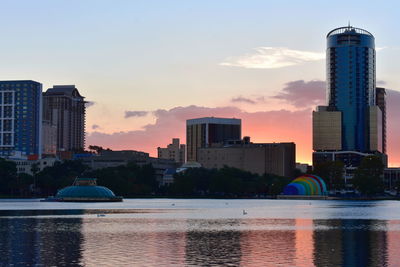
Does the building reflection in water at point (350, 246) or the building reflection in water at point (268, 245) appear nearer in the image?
the building reflection in water at point (350, 246)

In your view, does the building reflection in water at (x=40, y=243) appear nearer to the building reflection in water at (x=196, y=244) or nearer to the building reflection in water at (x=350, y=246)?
the building reflection in water at (x=196, y=244)

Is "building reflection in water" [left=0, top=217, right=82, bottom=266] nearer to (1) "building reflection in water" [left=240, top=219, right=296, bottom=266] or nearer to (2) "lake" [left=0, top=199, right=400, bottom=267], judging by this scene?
(2) "lake" [left=0, top=199, right=400, bottom=267]

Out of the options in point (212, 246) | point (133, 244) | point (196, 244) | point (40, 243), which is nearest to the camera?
point (212, 246)

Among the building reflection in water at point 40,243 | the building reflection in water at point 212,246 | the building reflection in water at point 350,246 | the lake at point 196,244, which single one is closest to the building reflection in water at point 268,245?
the lake at point 196,244

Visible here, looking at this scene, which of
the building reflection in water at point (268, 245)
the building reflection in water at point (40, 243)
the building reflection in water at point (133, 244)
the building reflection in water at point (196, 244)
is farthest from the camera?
the building reflection in water at point (268, 245)

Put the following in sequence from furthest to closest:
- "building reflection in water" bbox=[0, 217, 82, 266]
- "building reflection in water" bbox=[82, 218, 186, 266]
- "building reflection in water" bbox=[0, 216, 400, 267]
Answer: "building reflection in water" bbox=[0, 216, 400, 267], "building reflection in water" bbox=[82, 218, 186, 266], "building reflection in water" bbox=[0, 217, 82, 266]

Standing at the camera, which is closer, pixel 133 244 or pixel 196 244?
pixel 133 244

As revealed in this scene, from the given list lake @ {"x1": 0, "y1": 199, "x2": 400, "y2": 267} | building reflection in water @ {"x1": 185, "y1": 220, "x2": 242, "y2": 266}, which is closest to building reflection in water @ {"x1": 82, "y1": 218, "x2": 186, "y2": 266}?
lake @ {"x1": 0, "y1": 199, "x2": 400, "y2": 267}

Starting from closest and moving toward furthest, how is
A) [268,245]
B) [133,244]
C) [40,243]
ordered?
[133,244] < [268,245] < [40,243]

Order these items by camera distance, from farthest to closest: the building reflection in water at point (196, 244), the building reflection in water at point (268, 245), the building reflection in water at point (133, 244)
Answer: the building reflection in water at point (268, 245)
the building reflection in water at point (196, 244)
the building reflection in water at point (133, 244)

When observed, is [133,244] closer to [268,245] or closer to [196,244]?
[196,244]

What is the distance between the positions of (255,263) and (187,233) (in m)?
33.6

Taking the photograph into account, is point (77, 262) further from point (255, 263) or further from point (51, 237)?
point (51, 237)

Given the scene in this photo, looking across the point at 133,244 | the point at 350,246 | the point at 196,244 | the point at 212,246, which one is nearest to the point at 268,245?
the point at 212,246
